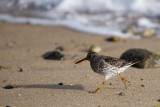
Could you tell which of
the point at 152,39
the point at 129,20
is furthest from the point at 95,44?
the point at 129,20

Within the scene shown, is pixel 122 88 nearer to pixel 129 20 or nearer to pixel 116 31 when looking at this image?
pixel 116 31

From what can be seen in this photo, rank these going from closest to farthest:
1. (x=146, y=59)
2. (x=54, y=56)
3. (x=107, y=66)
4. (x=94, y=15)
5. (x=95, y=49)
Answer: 1. (x=107, y=66)
2. (x=146, y=59)
3. (x=54, y=56)
4. (x=95, y=49)
5. (x=94, y=15)

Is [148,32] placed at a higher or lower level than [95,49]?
lower

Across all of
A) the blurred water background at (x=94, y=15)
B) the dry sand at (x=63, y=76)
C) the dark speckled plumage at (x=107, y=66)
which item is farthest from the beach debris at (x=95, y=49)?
the dark speckled plumage at (x=107, y=66)

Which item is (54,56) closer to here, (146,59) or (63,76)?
(63,76)

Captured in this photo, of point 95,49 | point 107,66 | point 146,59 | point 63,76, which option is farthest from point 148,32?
point 107,66

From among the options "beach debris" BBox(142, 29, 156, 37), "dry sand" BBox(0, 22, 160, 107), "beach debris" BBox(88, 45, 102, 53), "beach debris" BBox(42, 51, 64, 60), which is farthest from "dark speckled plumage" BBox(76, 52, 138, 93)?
"beach debris" BBox(142, 29, 156, 37)

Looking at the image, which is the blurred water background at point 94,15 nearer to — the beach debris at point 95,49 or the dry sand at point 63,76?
the dry sand at point 63,76
